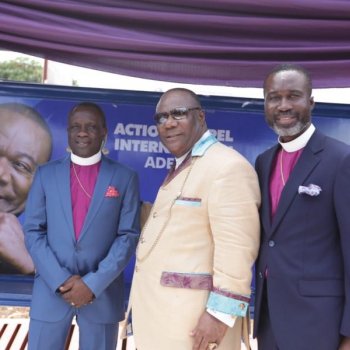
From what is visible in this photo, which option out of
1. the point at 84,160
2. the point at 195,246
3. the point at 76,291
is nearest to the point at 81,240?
the point at 76,291

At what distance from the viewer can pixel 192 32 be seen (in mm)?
2166

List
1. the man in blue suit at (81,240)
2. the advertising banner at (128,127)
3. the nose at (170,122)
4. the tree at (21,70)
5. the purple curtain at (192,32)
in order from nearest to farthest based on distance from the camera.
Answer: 1. the nose at (170,122)
2. the purple curtain at (192,32)
3. the man in blue suit at (81,240)
4. the advertising banner at (128,127)
5. the tree at (21,70)

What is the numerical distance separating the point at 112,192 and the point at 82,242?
0.29 metres

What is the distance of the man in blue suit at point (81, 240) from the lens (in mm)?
2188

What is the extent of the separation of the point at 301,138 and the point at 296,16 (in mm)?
626

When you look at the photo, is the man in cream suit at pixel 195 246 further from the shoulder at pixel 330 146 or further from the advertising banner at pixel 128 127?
the advertising banner at pixel 128 127

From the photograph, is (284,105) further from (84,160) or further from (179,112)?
(84,160)

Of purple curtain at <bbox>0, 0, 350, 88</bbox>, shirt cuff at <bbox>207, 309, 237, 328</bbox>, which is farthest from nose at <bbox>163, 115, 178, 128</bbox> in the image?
shirt cuff at <bbox>207, 309, 237, 328</bbox>

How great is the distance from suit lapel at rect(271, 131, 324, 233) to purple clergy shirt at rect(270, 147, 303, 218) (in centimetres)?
6

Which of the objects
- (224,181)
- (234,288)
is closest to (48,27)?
(224,181)

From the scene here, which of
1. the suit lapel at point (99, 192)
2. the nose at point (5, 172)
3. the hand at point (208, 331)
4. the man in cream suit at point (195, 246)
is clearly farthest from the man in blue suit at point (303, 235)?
the nose at point (5, 172)

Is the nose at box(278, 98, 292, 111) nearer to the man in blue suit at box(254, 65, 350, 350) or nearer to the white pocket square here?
the man in blue suit at box(254, 65, 350, 350)

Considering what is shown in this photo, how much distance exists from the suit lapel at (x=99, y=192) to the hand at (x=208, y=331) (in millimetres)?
789

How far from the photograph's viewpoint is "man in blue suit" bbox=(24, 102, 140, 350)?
2188 mm
